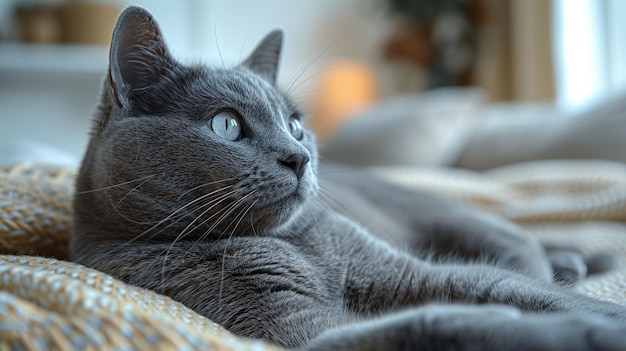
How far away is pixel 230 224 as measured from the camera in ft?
2.84

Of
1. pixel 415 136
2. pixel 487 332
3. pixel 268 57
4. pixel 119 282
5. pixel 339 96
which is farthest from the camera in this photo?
pixel 339 96

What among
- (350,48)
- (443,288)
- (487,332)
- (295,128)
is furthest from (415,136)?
(350,48)

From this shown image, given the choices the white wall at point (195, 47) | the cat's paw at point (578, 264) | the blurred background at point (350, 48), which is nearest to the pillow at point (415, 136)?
the blurred background at point (350, 48)

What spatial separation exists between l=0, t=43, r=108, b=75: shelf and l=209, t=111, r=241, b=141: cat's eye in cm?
294

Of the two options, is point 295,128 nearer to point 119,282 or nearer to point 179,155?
point 179,155

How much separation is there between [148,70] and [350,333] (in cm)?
57

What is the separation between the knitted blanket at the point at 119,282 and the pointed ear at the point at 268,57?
47 cm

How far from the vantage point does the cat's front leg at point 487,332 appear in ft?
1.74

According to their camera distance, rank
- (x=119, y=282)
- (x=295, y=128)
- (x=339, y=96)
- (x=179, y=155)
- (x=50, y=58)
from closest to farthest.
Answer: (x=119, y=282)
(x=179, y=155)
(x=295, y=128)
(x=50, y=58)
(x=339, y=96)

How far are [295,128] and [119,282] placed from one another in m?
0.45

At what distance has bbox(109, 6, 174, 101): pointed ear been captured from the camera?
883 mm

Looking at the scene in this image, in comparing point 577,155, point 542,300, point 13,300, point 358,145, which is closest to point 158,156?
point 13,300

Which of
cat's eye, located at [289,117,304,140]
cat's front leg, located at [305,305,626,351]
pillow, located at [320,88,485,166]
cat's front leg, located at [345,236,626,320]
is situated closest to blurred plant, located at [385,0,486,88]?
pillow, located at [320,88,485,166]

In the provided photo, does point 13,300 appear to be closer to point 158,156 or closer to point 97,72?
point 158,156
